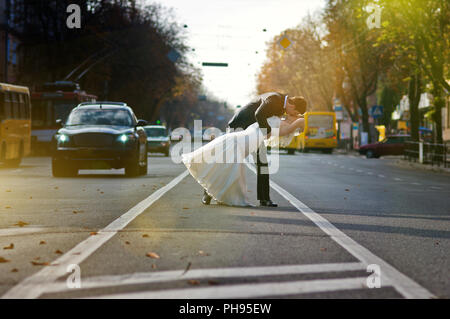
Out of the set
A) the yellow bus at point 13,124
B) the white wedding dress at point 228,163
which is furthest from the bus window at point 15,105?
the white wedding dress at point 228,163

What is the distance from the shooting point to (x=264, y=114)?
42.7 ft

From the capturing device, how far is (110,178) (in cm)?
2155

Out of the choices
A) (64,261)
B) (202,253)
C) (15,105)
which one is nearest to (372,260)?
(202,253)

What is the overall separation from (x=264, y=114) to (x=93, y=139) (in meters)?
9.32

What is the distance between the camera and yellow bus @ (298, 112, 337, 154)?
62.4 m

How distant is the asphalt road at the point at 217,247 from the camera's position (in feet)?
20.3

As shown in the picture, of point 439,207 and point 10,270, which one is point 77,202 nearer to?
point 439,207

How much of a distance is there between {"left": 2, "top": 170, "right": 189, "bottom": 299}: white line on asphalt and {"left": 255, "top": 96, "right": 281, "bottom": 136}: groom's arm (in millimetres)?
2339

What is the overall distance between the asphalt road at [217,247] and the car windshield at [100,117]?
7237mm

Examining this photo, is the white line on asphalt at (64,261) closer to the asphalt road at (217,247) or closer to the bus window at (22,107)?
the asphalt road at (217,247)

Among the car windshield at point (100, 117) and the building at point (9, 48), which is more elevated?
the building at point (9, 48)

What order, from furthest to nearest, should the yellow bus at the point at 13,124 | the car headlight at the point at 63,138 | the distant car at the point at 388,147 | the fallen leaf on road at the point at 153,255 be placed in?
the distant car at the point at 388,147 < the yellow bus at the point at 13,124 < the car headlight at the point at 63,138 < the fallen leaf on road at the point at 153,255

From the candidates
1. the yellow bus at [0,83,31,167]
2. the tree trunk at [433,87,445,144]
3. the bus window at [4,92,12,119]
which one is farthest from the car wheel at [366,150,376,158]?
the bus window at [4,92,12,119]
